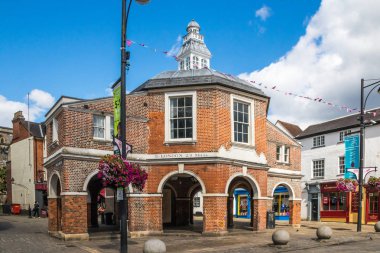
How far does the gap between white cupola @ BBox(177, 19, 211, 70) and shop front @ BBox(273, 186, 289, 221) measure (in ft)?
108

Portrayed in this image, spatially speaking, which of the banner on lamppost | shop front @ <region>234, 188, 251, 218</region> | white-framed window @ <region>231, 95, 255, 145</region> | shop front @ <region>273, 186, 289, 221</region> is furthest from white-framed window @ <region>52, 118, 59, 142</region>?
shop front @ <region>234, 188, 251, 218</region>

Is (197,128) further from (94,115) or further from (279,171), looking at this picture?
(279,171)

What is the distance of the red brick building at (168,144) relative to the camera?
17.1 metres

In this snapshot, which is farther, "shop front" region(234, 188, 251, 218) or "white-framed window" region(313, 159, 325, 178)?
"shop front" region(234, 188, 251, 218)

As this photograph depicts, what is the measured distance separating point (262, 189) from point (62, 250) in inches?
426

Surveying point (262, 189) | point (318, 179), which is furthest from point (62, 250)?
point (318, 179)

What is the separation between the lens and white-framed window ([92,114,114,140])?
1803cm

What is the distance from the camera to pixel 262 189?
20625 millimetres

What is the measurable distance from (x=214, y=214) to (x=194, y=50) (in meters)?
48.1

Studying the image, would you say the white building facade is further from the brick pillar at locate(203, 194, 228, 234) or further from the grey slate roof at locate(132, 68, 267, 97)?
the brick pillar at locate(203, 194, 228, 234)

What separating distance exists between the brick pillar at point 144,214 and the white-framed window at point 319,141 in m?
20.4

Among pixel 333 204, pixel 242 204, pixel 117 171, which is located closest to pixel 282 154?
pixel 333 204

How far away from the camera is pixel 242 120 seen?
20047mm

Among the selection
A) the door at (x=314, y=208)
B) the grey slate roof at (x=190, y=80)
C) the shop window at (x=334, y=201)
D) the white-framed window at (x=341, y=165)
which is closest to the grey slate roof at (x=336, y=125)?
the white-framed window at (x=341, y=165)
